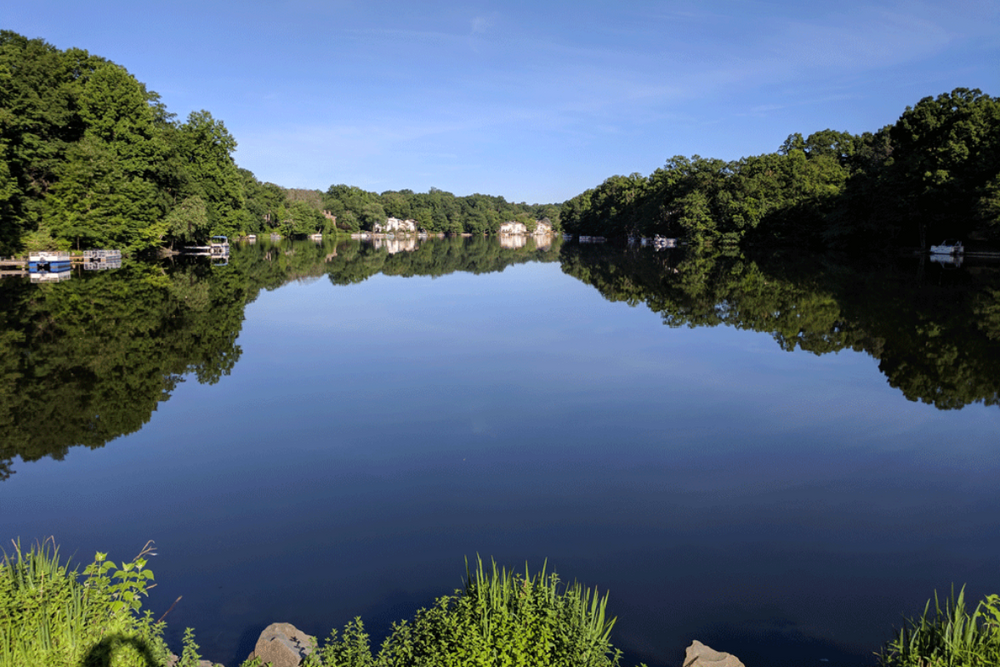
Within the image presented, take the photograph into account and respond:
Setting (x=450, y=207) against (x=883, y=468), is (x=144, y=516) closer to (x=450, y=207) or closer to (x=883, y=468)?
(x=883, y=468)

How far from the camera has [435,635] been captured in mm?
4066

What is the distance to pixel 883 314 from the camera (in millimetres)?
20484

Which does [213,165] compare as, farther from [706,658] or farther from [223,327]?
[706,658]

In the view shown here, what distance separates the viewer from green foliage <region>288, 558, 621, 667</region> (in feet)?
12.5

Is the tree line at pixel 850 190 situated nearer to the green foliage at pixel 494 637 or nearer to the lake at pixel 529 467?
the lake at pixel 529 467

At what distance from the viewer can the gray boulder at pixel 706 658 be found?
4.39m

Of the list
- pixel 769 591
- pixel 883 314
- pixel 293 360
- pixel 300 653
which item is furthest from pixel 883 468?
pixel 883 314

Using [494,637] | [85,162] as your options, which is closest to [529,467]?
[494,637]

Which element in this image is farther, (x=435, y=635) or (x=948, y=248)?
(x=948, y=248)

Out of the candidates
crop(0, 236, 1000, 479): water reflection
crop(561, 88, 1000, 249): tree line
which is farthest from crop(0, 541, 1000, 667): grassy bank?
crop(561, 88, 1000, 249): tree line

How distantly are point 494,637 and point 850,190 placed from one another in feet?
203

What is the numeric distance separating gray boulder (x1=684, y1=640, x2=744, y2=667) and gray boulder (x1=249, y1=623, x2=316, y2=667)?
2581 mm

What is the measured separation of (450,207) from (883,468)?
18825 cm

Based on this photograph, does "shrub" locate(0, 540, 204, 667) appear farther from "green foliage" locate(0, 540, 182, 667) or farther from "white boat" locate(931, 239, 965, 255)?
"white boat" locate(931, 239, 965, 255)
